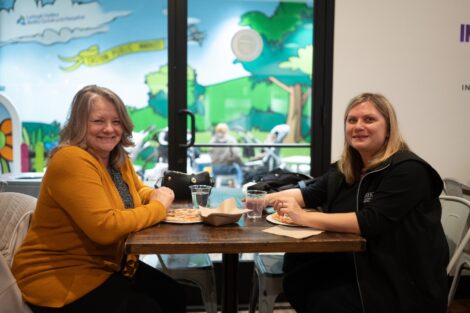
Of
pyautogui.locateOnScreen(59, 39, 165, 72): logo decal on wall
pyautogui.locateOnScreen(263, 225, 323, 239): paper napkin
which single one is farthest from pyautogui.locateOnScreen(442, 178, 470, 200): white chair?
pyautogui.locateOnScreen(59, 39, 165, 72): logo decal on wall

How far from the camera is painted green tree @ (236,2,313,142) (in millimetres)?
3248

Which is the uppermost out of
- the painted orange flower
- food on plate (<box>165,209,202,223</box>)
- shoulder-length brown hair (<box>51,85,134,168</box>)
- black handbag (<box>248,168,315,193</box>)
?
shoulder-length brown hair (<box>51,85,134,168</box>)

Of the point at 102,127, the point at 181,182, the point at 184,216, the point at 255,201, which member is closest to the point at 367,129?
the point at 255,201

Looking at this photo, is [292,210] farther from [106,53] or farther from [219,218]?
[106,53]

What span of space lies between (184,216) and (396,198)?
760mm

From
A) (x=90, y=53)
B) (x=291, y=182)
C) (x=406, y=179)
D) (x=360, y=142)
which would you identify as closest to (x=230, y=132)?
(x=90, y=53)

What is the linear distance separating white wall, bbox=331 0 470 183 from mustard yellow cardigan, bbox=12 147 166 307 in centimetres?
173

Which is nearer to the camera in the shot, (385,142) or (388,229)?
(388,229)

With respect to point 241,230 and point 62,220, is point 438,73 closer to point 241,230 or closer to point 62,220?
point 241,230

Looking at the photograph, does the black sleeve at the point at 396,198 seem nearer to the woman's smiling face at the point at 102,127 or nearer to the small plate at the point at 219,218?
the small plate at the point at 219,218

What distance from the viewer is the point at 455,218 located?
2.27m

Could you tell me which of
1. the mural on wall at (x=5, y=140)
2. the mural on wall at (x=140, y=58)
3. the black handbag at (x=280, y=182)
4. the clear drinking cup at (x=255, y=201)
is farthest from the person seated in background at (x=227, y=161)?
the clear drinking cup at (x=255, y=201)

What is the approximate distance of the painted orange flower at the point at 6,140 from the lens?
2980mm

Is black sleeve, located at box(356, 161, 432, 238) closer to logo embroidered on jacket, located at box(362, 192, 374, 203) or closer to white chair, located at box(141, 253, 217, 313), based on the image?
logo embroidered on jacket, located at box(362, 192, 374, 203)
